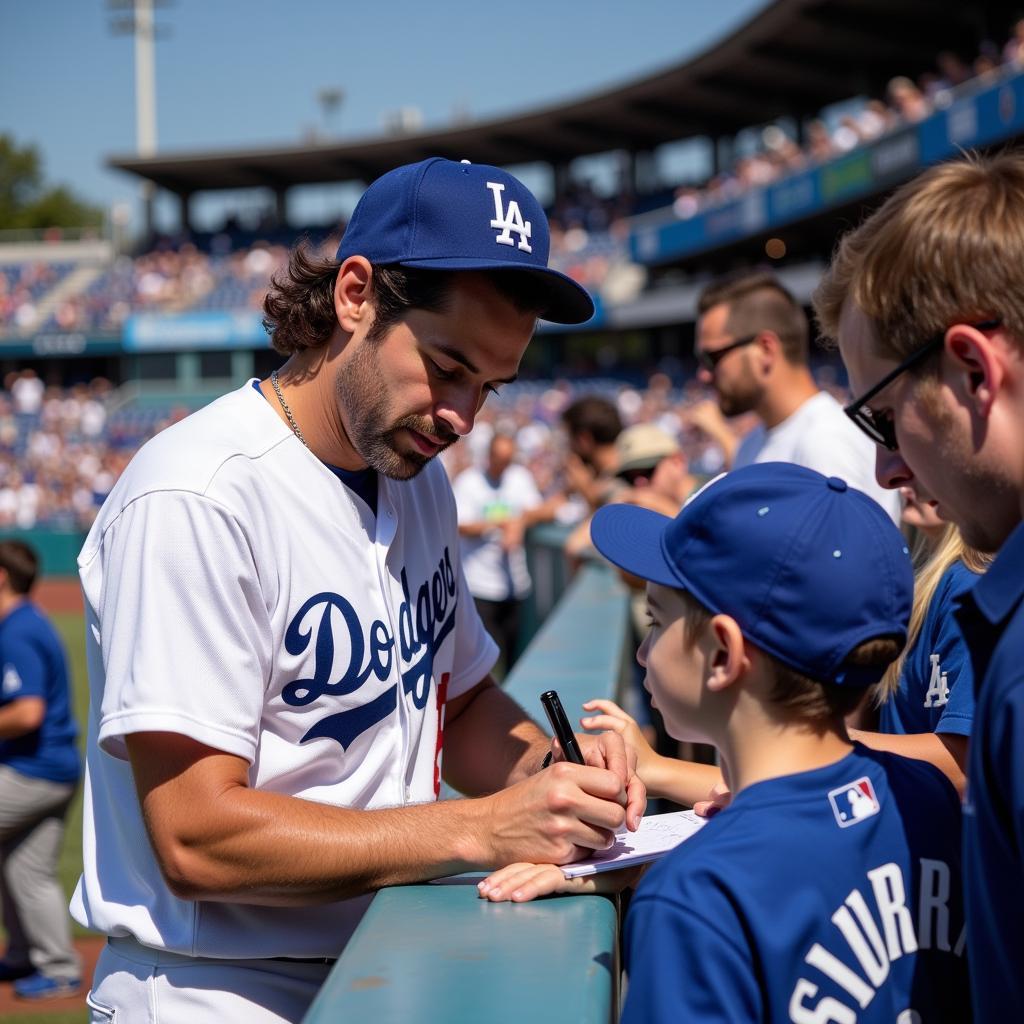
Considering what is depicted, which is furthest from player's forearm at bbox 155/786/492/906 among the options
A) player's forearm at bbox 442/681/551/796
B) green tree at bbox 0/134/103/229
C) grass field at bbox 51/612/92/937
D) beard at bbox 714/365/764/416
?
green tree at bbox 0/134/103/229

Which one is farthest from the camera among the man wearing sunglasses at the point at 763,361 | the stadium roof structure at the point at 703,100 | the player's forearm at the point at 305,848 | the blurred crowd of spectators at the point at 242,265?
the blurred crowd of spectators at the point at 242,265

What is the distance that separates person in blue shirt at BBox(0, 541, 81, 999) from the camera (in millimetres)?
5195

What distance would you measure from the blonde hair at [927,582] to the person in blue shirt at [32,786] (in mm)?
4102

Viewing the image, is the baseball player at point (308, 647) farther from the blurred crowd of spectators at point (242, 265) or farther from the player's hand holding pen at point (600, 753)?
the blurred crowd of spectators at point (242, 265)

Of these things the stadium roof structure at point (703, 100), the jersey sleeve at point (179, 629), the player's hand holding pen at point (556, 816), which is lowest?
the player's hand holding pen at point (556, 816)

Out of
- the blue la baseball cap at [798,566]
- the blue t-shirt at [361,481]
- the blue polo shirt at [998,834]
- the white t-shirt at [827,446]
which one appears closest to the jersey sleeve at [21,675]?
the white t-shirt at [827,446]

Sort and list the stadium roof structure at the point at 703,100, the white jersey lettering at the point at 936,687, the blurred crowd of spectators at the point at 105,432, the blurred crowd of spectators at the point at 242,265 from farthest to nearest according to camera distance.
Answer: the blurred crowd of spectators at the point at 242,265, the stadium roof structure at the point at 703,100, the blurred crowd of spectators at the point at 105,432, the white jersey lettering at the point at 936,687

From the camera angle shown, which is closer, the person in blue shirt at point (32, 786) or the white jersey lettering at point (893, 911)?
the white jersey lettering at point (893, 911)

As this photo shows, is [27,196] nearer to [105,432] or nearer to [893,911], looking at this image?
[105,432]

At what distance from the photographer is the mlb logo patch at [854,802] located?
1358mm

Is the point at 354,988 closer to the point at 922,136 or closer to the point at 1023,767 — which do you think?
the point at 1023,767

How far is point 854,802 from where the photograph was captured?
138 centimetres

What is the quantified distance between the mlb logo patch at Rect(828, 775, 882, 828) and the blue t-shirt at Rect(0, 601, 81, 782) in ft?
15.8

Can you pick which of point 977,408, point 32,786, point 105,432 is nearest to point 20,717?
point 32,786
